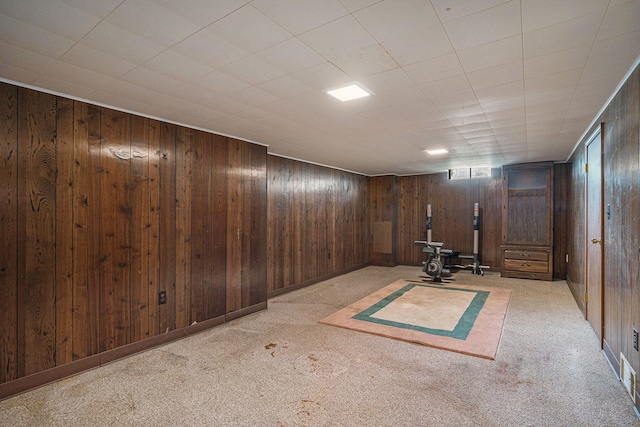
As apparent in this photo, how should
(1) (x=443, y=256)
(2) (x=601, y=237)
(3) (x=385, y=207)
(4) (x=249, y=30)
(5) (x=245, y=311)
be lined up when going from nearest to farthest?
(4) (x=249, y=30), (2) (x=601, y=237), (5) (x=245, y=311), (1) (x=443, y=256), (3) (x=385, y=207)

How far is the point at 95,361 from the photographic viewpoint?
111 inches

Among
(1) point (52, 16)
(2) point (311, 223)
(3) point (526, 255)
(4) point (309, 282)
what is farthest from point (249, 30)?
(3) point (526, 255)

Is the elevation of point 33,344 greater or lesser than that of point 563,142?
lesser

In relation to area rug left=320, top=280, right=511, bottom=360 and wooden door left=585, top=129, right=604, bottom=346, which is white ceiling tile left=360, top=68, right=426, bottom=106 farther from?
area rug left=320, top=280, right=511, bottom=360

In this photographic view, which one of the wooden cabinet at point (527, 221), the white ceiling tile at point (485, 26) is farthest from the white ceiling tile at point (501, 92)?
the wooden cabinet at point (527, 221)

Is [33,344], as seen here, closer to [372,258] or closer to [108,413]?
[108,413]

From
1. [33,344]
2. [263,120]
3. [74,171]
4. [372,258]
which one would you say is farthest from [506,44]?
[372,258]

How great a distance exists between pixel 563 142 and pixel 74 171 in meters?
5.95

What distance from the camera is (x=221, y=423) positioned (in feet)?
6.77

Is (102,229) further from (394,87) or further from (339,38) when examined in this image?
(394,87)

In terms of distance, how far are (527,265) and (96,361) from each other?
23.4ft

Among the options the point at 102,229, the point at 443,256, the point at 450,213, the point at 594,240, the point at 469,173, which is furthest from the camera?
the point at 450,213

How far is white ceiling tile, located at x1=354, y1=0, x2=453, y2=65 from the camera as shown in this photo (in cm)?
156

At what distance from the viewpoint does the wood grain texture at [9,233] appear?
7.72 ft
